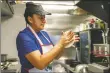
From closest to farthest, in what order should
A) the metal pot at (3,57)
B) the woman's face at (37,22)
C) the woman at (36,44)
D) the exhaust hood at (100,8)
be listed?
the woman at (36,44), the woman's face at (37,22), the exhaust hood at (100,8), the metal pot at (3,57)

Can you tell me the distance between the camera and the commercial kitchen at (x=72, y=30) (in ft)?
7.27

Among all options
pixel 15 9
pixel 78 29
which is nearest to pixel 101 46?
pixel 15 9

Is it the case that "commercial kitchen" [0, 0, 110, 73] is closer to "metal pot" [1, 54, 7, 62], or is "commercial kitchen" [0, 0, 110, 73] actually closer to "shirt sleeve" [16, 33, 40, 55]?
"metal pot" [1, 54, 7, 62]

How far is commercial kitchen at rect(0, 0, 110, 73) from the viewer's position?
7.27 feet

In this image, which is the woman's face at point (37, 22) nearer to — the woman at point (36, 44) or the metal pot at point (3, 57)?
the woman at point (36, 44)

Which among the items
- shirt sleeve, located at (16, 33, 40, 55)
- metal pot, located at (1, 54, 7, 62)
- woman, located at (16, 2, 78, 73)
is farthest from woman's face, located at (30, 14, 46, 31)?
metal pot, located at (1, 54, 7, 62)

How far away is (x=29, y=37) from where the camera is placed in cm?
131

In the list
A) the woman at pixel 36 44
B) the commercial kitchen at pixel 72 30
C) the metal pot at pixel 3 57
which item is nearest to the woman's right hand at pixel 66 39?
the woman at pixel 36 44

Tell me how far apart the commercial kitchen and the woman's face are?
33 centimetres

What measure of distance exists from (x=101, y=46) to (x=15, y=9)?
5.33ft

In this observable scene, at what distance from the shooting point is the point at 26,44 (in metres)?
1.27

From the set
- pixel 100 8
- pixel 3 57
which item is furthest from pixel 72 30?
pixel 3 57

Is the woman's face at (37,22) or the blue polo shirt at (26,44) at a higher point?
the woman's face at (37,22)

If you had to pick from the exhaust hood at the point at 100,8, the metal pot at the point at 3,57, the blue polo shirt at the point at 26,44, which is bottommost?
the metal pot at the point at 3,57
